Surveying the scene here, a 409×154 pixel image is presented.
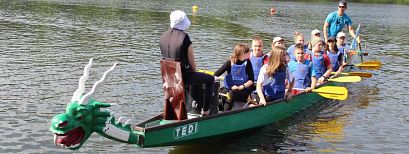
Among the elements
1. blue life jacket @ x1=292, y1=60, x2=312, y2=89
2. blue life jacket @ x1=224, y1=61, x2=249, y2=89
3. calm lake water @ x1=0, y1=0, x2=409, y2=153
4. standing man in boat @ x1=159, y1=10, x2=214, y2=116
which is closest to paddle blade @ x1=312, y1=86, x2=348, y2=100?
blue life jacket @ x1=292, y1=60, x2=312, y2=89

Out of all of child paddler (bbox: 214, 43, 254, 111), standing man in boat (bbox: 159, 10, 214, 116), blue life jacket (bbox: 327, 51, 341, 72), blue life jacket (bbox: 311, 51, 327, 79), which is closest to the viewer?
standing man in boat (bbox: 159, 10, 214, 116)

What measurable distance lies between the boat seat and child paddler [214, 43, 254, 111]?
1.69 m

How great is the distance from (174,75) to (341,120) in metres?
5.48

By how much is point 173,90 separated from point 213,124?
946 millimetres

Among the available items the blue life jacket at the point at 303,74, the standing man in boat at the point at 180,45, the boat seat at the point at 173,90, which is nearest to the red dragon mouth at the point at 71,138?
the boat seat at the point at 173,90

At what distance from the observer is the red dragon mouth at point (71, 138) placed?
21.1 ft

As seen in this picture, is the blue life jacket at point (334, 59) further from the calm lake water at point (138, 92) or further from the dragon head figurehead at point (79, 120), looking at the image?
the dragon head figurehead at point (79, 120)

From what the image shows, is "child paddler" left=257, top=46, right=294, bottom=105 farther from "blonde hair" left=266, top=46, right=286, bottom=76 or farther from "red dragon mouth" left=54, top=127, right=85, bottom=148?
"red dragon mouth" left=54, top=127, right=85, bottom=148

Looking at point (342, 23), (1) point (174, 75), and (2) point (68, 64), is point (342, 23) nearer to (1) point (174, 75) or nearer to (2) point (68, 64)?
(2) point (68, 64)

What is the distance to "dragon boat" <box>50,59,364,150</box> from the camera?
650cm

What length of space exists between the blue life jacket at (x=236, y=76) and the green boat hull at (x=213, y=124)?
25.6 inches

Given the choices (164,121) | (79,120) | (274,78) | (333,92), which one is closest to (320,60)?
(333,92)

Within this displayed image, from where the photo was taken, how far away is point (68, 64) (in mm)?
16359

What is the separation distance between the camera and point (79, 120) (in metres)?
6.54
